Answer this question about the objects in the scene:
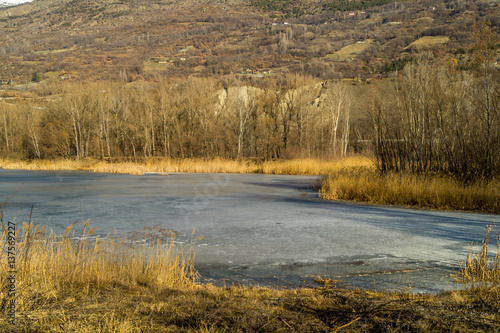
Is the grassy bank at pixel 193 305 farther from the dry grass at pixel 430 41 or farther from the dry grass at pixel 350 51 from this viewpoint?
the dry grass at pixel 350 51

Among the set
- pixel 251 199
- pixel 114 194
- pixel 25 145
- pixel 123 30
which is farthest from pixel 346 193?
pixel 123 30

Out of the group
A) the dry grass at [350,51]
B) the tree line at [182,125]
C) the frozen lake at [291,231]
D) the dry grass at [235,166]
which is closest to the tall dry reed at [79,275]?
the frozen lake at [291,231]

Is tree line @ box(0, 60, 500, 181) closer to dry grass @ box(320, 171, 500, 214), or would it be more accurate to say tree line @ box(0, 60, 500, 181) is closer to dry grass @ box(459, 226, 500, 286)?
dry grass @ box(320, 171, 500, 214)

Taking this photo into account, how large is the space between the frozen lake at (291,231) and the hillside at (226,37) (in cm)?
5846

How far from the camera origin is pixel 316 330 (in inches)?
128

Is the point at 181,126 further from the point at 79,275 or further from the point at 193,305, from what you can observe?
the point at 193,305

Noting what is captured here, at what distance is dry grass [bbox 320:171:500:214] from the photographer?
9.66m

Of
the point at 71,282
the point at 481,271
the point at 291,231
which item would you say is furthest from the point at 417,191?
the point at 71,282

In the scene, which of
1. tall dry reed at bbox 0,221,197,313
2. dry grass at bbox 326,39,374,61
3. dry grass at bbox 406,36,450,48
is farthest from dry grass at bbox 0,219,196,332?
dry grass at bbox 326,39,374,61

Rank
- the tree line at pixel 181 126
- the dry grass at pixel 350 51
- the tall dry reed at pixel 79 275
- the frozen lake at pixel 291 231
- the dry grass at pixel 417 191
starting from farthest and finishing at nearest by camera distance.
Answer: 1. the dry grass at pixel 350 51
2. the tree line at pixel 181 126
3. the dry grass at pixel 417 191
4. the frozen lake at pixel 291 231
5. the tall dry reed at pixel 79 275

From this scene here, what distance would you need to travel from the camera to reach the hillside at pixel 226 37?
273 feet

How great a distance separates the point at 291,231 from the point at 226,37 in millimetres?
118506

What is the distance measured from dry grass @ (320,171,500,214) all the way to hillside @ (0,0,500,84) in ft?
182

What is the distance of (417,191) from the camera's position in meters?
10.7
